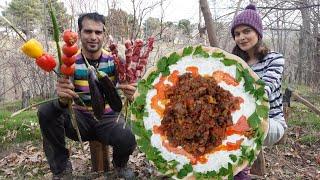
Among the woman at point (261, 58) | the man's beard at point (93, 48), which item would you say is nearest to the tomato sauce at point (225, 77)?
the woman at point (261, 58)

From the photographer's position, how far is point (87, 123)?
12.0 ft

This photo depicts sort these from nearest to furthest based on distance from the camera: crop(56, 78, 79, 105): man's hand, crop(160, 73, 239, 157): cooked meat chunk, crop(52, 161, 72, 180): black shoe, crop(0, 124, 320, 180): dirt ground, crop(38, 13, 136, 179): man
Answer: crop(160, 73, 239, 157): cooked meat chunk
crop(56, 78, 79, 105): man's hand
crop(38, 13, 136, 179): man
crop(52, 161, 72, 180): black shoe
crop(0, 124, 320, 180): dirt ground

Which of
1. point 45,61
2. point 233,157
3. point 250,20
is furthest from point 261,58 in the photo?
point 45,61

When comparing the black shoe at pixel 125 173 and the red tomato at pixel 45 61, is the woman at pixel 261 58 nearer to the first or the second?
the black shoe at pixel 125 173

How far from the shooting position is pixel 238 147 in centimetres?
267

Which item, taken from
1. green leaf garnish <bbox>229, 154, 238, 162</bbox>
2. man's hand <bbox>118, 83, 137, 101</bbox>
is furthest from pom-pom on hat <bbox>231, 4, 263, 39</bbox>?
green leaf garnish <bbox>229, 154, 238, 162</bbox>

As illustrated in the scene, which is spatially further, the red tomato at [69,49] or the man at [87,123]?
the man at [87,123]

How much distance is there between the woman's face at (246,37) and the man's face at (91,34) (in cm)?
123

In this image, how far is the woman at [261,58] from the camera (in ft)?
10.6

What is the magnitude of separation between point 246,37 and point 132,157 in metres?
2.06

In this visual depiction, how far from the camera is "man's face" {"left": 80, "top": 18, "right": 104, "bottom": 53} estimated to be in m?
3.65

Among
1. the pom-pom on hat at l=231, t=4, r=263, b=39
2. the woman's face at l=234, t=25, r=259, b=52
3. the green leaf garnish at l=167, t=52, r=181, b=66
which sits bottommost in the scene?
the green leaf garnish at l=167, t=52, r=181, b=66

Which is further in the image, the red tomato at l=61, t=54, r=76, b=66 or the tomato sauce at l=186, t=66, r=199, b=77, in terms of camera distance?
the red tomato at l=61, t=54, r=76, b=66

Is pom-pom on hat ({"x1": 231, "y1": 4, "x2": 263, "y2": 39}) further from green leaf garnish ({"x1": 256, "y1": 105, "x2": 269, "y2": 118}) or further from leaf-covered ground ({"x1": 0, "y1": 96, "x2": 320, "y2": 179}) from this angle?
leaf-covered ground ({"x1": 0, "y1": 96, "x2": 320, "y2": 179})
